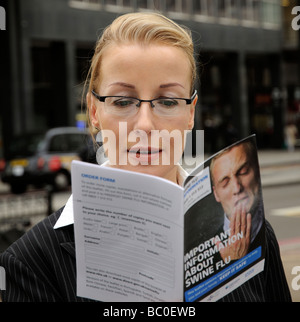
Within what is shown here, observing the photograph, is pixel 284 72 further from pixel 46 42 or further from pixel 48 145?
pixel 48 145

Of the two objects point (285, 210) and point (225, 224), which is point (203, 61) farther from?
point (225, 224)

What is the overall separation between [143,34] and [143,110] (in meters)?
0.20

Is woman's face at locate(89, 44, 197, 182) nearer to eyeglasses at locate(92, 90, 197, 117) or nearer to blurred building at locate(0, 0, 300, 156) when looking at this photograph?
eyeglasses at locate(92, 90, 197, 117)

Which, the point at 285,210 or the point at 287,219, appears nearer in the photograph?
the point at 287,219

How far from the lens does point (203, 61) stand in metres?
20.9

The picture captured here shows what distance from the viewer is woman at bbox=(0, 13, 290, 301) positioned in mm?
1461

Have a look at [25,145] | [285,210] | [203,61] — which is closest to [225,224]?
[285,210]

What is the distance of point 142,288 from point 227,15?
3100 cm

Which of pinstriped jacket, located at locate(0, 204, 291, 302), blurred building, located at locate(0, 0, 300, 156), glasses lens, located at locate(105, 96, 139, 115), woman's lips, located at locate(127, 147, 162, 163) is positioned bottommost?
pinstriped jacket, located at locate(0, 204, 291, 302)

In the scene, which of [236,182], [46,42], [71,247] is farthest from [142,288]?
[46,42]

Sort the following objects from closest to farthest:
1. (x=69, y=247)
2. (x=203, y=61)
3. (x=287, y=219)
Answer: (x=69, y=247), (x=287, y=219), (x=203, y=61)

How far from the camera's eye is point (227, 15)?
31062mm

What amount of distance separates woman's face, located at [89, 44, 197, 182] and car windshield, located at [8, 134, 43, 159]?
1375 cm

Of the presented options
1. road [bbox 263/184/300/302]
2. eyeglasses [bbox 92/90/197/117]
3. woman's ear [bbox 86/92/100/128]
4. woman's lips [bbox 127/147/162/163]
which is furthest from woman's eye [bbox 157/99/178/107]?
road [bbox 263/184/300/302]
